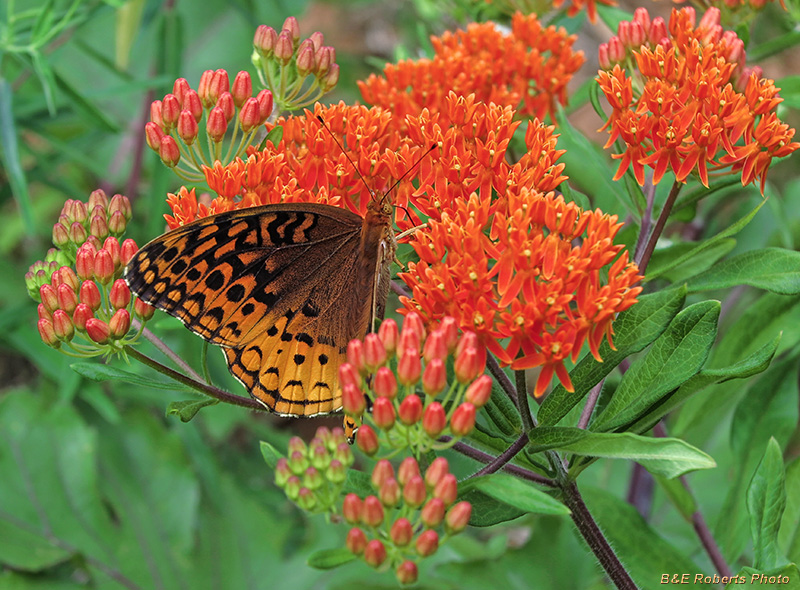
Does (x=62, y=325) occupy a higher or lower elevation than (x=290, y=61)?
lower

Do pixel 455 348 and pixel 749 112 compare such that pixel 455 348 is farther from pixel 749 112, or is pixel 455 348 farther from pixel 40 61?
pixel 40 61

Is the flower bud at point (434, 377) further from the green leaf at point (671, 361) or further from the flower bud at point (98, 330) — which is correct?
the flower bud at point (98, 330)

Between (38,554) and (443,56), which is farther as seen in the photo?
(38,554)

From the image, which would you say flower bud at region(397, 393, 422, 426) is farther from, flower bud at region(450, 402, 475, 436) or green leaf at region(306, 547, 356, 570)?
green leaf at region(306, 547, 356, 570)

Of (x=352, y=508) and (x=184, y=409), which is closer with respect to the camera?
(x=352, y=508)

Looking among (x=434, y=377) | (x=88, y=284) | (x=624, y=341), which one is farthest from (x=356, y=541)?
(x=88, y=284)

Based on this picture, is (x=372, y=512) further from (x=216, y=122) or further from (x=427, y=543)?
(x=216, y=122)

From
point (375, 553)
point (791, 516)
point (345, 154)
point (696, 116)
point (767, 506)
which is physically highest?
point (696, 116)

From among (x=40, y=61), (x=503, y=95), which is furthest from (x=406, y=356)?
(x=40, y=61)
